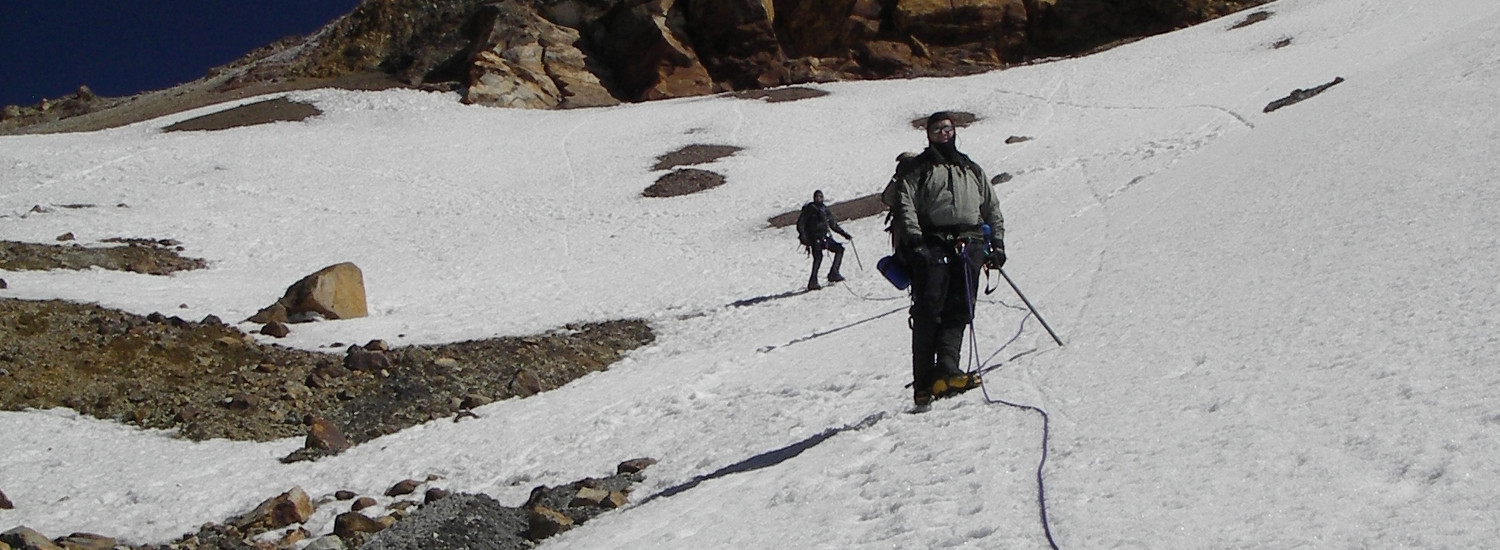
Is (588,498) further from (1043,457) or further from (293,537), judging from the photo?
(1043,457)

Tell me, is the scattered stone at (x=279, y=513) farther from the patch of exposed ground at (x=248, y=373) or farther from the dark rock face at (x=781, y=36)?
the dark rock face at (x=781, y=36)

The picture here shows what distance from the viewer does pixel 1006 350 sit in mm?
8953

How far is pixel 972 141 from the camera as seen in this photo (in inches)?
1355

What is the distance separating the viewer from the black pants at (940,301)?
7246 mm

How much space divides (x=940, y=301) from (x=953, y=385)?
580 mm

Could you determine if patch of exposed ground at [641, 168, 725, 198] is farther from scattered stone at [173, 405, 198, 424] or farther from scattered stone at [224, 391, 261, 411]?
scattered stone at [173, 405, 198, 424]

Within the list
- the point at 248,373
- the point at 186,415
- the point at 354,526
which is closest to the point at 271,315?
the point at 248,373

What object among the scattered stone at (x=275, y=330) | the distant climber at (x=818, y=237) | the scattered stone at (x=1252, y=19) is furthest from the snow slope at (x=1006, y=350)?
the scattered stone at (x=1252, y=19)

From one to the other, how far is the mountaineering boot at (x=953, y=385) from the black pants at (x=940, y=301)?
0.17 ft

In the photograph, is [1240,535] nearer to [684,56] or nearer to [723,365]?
[723,365]

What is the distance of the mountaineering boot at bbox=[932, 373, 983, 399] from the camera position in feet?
24.1

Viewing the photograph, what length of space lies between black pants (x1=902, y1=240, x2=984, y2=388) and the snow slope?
16.0 inches

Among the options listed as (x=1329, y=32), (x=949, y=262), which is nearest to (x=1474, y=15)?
(x=1329, y=32)

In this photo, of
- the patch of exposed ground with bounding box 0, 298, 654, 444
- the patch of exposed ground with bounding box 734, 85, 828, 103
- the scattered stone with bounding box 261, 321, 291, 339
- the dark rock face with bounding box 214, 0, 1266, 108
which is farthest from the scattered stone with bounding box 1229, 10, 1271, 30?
the scattered stone with bounding box 261, 321, 291, 339
